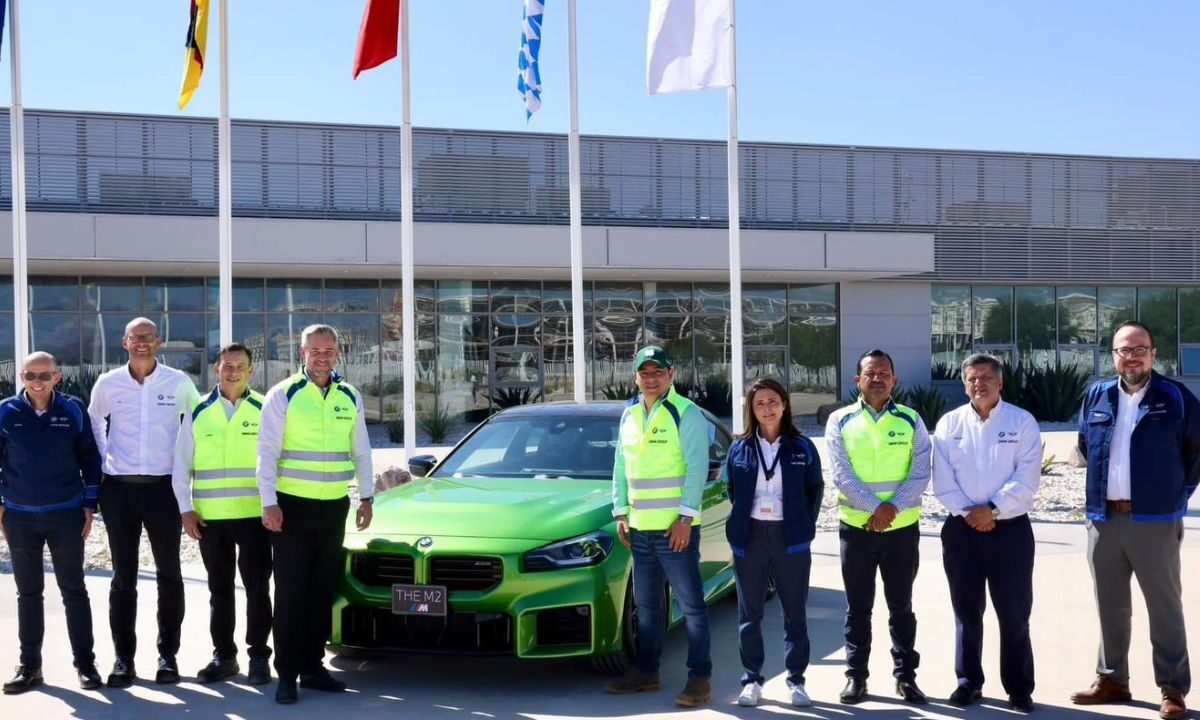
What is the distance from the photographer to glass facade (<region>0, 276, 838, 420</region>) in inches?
933

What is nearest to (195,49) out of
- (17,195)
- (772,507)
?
(17,195)

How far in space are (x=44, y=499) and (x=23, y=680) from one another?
96cm

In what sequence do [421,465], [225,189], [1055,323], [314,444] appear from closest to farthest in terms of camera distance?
1. [314,444]
2. [421,465]
3. [225,189]
4. [1055,323]

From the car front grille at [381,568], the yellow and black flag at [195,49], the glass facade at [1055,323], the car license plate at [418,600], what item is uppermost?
the yellow and black flag at [195,49]

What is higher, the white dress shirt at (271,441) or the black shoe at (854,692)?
the white dress shirt at (271,441)

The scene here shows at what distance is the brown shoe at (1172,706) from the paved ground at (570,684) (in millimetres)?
98

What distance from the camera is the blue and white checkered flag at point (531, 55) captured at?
1362cm

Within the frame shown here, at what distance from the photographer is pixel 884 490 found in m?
5.95

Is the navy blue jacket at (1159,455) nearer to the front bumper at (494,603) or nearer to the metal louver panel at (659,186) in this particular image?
the front bumper at (494,603)

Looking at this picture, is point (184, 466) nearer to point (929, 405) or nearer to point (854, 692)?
point (854, 692)

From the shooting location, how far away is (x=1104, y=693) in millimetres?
5863

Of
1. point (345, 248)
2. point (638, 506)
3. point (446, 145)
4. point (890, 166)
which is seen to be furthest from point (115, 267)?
point (638, 506)

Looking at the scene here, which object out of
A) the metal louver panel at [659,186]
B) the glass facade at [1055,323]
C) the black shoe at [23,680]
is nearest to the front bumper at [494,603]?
the black shoe at [23,680]

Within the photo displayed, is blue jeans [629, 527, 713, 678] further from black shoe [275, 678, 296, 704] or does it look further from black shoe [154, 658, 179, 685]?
black shoe [154, 658, 179, 685]
